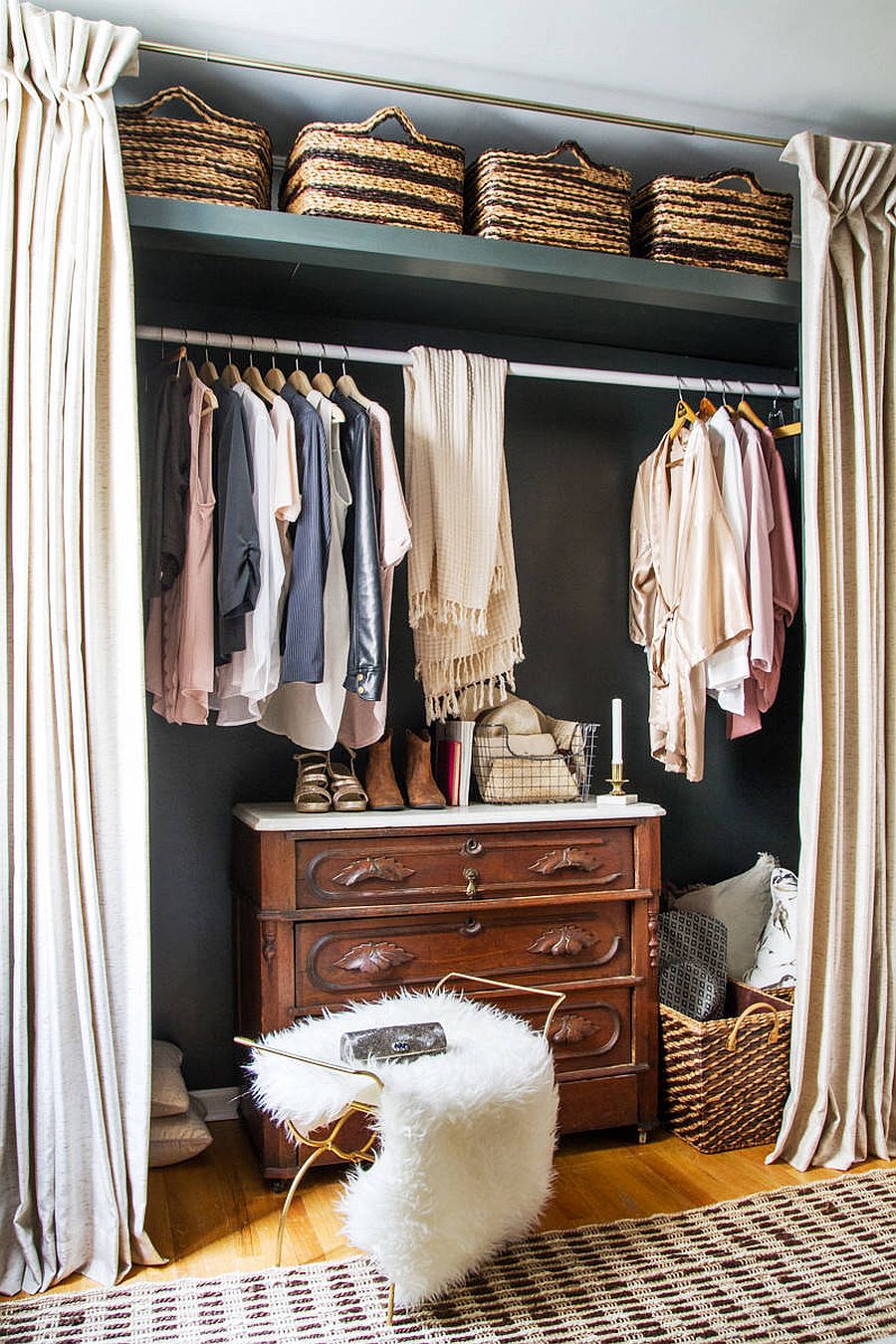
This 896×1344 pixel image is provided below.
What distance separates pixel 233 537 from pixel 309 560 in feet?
0.61

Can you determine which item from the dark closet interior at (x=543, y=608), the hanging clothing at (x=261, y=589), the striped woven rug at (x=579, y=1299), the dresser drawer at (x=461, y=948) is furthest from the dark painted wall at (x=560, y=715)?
the striped woven rug at (x=579, y=1299)

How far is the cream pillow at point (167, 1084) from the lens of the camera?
267 centimetres

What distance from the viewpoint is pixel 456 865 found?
107 inches

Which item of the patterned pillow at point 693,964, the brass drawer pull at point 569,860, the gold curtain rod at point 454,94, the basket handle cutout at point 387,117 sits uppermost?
the gold curtain rod at point 454,94

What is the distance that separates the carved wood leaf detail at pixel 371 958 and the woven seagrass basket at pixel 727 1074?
30.6 inches

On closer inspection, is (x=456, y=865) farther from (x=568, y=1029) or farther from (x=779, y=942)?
(x=779, y=942)

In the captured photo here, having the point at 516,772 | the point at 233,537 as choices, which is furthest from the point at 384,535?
the point at 516,772

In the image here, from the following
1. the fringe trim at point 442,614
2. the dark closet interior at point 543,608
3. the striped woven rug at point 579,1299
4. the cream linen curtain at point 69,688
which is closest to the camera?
the striped woven rug at point 579,1299

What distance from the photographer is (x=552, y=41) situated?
2.56 m

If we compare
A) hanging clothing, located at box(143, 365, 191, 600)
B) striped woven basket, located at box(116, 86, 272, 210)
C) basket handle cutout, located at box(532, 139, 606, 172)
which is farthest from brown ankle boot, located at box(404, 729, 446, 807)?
basket handle cutout, located at box(532, 139, 606, 172)

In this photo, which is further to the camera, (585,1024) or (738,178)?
(738,178)

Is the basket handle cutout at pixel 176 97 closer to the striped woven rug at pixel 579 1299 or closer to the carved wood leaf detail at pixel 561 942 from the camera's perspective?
the carved wood leaf detail at pixel 561 942

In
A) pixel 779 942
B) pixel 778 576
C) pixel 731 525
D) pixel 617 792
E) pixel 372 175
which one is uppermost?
pixel 372 175

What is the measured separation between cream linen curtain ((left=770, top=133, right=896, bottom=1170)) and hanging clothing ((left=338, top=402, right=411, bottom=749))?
105 centimetres
